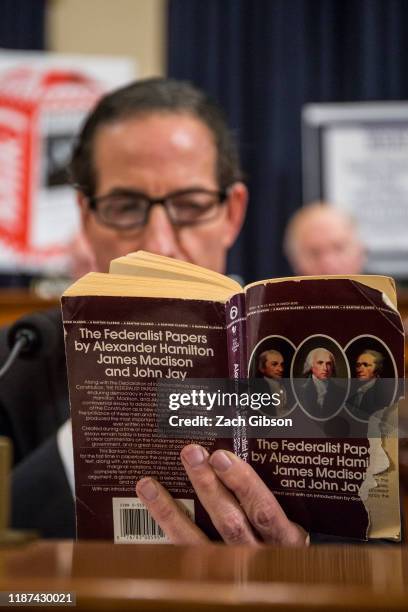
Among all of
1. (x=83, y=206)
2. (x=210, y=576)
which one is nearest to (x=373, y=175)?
(x=83, y=206)

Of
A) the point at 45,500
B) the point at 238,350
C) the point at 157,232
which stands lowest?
the point at 45,500

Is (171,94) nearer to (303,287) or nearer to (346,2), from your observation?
(303,287)

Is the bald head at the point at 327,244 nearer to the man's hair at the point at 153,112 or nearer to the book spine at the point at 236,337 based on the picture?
the man's hair at the point at 153,112

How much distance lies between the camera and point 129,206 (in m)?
1.34

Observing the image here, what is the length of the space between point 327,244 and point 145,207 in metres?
2.14

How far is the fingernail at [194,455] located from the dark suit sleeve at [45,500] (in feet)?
1.46

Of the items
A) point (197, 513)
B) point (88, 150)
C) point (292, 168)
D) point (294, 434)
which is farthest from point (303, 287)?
point (292, 168)

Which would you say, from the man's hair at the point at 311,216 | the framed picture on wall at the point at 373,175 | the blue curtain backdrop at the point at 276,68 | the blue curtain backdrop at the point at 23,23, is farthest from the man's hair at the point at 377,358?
the blue curtain backdrop at the point at 23,23

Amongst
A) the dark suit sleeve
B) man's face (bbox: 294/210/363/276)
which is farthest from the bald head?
the dark suit sleeve

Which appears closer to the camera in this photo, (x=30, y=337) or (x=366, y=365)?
(x=366, y=365)

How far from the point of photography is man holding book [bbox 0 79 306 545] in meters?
1.14

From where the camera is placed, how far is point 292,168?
4.25m

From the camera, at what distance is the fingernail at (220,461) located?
2.36 ft

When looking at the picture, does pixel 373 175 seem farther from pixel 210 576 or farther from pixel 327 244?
pixel 210 576
